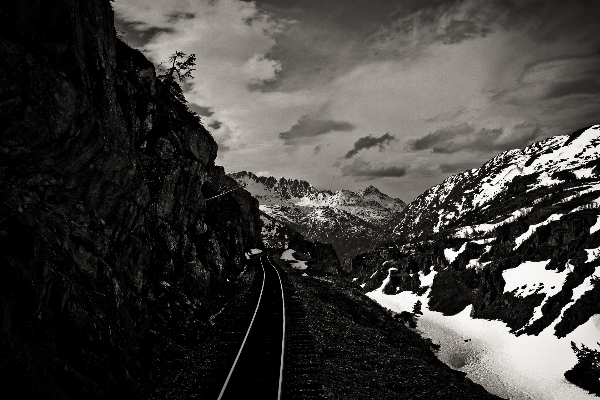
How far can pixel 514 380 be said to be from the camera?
76.5ft

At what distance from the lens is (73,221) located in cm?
1161

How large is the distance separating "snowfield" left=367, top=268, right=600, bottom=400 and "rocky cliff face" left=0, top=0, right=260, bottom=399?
19.8 meters

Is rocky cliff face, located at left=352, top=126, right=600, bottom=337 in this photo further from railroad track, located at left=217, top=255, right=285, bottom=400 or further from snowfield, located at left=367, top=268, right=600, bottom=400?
railroad track, located at left=217, top=255, right=285, bottom=400

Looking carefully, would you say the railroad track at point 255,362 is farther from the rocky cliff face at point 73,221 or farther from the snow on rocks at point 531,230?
the snow on rocks at point 531,230

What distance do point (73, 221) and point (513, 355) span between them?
30622 millimetres

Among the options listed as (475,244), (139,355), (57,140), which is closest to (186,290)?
(139,355)

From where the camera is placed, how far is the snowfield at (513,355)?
70.9ft

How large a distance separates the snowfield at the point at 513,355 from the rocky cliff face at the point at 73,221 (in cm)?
1980

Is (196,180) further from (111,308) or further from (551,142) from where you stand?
(551,142)

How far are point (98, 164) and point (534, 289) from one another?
119 feet

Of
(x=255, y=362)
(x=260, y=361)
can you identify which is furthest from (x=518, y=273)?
(x=255, y=362)

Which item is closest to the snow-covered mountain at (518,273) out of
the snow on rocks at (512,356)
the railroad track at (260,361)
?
the snow on rocks at (512,356)

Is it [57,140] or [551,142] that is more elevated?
[551,142]

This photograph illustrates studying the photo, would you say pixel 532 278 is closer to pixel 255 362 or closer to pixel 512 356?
pixel 512 356
